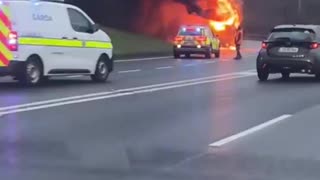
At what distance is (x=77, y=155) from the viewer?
28.3 feet

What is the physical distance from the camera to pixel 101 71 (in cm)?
1938

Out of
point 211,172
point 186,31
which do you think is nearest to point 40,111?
point 211,172

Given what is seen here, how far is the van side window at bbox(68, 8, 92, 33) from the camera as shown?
60.2 feet

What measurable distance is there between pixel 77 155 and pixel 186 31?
28.5 metres

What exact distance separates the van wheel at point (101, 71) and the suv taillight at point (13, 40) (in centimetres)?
298

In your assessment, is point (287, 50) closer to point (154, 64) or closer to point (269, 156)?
point (154, 64)

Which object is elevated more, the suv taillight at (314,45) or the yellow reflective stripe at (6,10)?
the yellow reflective stripe at (6,10)

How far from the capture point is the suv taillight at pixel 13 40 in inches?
653

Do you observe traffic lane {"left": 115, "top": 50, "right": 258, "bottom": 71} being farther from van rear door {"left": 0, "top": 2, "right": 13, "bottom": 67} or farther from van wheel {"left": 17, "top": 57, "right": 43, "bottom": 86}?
van rear door {"left": 0, "top": 2, "right": 13, "bottom": 67}

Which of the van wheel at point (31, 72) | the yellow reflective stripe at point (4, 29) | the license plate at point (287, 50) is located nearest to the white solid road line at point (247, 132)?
the van wheel at point (31, 72)

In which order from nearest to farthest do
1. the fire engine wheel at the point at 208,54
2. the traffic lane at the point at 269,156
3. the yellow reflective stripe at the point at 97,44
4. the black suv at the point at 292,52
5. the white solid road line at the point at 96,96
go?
the traffic lane at the point at 269,156, the white solid road line at the point at 96,96, the yellow reflective stripe at the point at 97,44, the black suv at the point at 292,52, the fire engine wheel at the point at 208,54

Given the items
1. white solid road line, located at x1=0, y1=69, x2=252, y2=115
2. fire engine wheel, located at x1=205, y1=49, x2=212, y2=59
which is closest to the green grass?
fire engine wheel, located at x1=205, y1=49, x2=212, y2=59

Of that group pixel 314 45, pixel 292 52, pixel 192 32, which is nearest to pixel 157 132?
pixel 292 52

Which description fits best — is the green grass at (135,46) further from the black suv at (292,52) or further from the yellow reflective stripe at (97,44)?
the yellow reflective stripe at (97,44)
